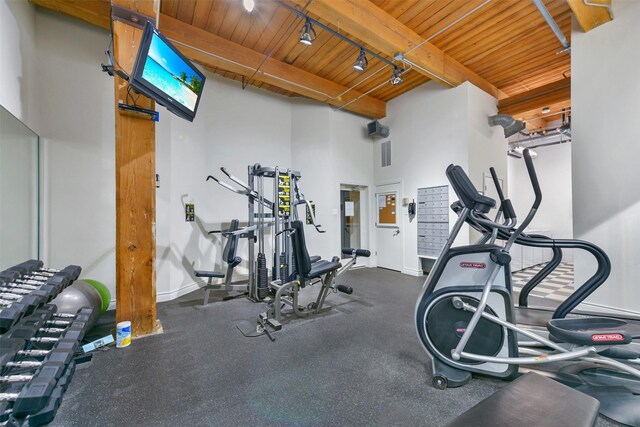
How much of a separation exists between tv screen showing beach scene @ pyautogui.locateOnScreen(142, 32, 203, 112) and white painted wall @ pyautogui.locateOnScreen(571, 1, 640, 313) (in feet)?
15.0

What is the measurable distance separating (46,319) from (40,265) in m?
0.60

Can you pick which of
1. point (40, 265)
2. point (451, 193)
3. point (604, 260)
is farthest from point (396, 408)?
point (451, 193)

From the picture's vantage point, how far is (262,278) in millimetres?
3609

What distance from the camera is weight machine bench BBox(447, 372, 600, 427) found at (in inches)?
34.4

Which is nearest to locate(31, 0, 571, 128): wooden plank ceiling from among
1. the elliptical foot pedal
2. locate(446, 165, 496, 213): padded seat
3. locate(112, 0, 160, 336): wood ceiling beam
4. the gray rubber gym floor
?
locate(112, 0, 160, 336): wood ceiling beam

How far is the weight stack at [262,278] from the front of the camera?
358cm

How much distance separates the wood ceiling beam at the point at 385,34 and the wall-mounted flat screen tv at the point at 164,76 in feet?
4.86

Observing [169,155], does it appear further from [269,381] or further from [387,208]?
[387,208]

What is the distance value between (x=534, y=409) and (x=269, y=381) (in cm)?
163

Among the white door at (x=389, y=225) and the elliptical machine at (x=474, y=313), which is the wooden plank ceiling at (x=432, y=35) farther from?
the elliptical machine at (x=474, y=313)

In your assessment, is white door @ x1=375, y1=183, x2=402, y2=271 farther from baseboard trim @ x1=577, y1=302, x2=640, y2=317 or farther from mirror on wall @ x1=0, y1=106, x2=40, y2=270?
mirror on wall @ x1=0, y1=106, x2=40, y2=270

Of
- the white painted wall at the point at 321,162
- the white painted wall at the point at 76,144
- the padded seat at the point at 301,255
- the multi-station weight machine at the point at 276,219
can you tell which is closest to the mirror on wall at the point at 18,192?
the white painted wall at the point at 76,144

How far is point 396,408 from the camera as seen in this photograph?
1.63 meters

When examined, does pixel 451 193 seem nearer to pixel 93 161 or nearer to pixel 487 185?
pixel 487 185
